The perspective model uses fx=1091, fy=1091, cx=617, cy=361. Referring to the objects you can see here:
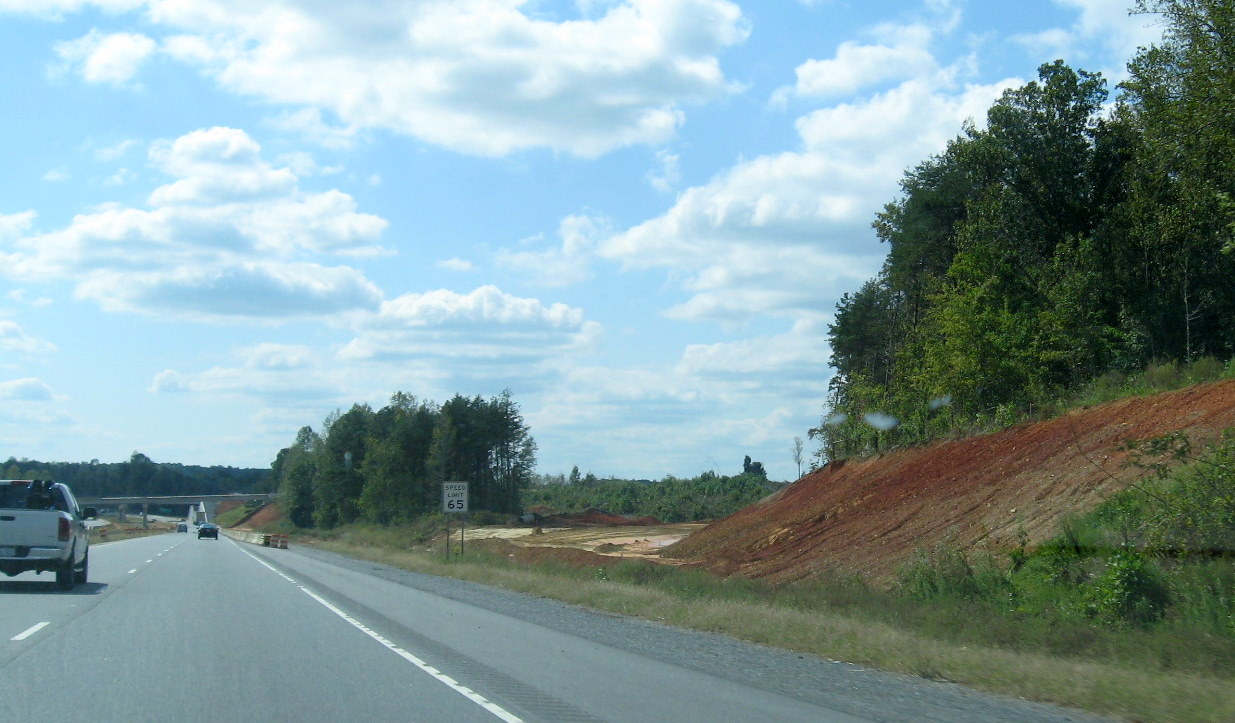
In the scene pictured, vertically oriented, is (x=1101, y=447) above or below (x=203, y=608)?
above

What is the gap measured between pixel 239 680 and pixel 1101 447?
22.2 meters

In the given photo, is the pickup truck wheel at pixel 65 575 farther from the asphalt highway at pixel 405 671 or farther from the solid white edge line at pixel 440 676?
the solid white edge line at pixel 440 676

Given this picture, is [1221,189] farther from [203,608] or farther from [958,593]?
[203,608]

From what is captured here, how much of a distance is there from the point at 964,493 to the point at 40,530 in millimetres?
23302

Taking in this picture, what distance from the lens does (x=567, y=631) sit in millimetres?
17953

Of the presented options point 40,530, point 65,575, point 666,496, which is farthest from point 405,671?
point 666,496

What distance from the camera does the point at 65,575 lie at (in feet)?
77.5

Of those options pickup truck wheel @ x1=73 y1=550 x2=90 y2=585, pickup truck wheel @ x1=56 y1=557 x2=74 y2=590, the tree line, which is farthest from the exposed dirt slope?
pickup truck wheel @ x1=56 y1=557 x2=74 y2=590

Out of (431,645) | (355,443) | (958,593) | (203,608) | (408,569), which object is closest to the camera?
(431,645)

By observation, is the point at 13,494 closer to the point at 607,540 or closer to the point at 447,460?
the point at 607,540

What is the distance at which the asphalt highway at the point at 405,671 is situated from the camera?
33.5 feet

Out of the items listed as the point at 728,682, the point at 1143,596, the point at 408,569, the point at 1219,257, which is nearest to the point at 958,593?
the point at 1143,596

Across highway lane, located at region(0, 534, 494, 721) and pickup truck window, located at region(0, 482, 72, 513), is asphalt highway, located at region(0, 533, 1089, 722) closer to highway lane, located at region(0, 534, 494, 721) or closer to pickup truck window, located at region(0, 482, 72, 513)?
highway lane, located at region(0, 534, 494, 721)

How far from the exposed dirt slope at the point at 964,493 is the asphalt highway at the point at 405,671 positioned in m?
9.85
